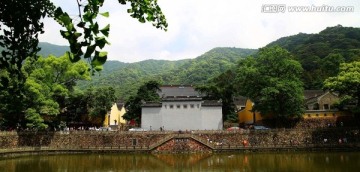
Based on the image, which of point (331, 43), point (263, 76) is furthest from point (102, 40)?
point (331, 43)

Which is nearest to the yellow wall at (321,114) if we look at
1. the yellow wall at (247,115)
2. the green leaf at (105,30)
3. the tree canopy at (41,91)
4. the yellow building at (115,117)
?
the yellow wall at (247,115)

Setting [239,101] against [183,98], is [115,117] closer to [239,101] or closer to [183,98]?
[183,98]

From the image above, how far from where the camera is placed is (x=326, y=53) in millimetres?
76938

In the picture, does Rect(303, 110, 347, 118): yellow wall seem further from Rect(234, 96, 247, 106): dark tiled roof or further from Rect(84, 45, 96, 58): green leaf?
Rect(84, 45, 96, 58): green leaf

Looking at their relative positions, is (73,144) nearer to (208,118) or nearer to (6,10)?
(208,118)

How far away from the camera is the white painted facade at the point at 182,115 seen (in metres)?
41.2

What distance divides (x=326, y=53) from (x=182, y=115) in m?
49.7

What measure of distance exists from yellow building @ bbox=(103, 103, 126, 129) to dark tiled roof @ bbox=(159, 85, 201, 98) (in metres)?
8.07

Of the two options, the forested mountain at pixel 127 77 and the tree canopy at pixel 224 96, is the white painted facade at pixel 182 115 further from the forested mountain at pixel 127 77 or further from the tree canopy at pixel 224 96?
the forested mountain at pixel 127 77

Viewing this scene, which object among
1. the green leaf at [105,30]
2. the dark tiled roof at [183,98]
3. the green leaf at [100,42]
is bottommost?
the green leaf at [100,42]

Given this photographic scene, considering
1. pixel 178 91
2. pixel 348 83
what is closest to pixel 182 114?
pixel 178 91

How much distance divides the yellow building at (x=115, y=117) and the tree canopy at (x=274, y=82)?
19.7 metres

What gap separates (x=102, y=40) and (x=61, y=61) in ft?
118

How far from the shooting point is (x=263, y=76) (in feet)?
120
